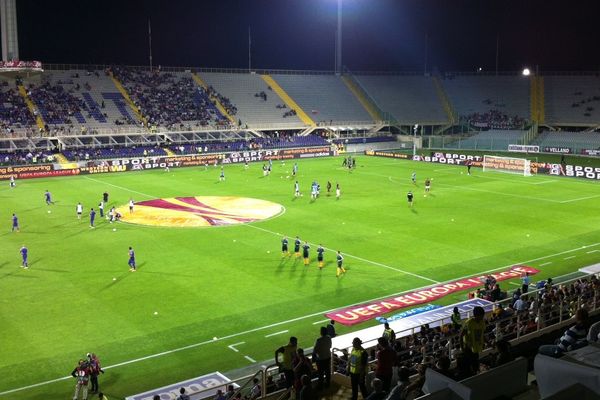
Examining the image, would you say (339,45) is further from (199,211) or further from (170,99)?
(199,211)

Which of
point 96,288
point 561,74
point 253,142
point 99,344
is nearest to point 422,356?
point 99,344

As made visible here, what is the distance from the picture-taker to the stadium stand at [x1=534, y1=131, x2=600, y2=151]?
8700cm

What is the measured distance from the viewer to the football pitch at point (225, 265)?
72.7 ft

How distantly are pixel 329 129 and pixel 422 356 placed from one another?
272ft

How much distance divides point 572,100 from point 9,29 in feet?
276

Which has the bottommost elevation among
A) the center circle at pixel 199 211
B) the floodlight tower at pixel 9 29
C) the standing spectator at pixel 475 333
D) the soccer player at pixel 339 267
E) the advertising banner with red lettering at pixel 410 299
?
the advertising banner with red lettering at pixel 410 299

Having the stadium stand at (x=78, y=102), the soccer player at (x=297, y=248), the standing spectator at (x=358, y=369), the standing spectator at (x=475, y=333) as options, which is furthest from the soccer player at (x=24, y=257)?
the stadium stand at (x=78, y=102)

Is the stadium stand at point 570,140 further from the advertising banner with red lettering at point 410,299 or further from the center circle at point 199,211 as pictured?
the advertising banner with red lettering at point 410,299

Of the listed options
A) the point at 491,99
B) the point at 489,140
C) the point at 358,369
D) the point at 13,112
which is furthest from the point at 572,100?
the point at 358,369

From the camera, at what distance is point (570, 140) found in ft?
298

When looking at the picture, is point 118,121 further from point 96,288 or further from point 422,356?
point 422,356

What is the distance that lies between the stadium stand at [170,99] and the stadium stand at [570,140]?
156 feet

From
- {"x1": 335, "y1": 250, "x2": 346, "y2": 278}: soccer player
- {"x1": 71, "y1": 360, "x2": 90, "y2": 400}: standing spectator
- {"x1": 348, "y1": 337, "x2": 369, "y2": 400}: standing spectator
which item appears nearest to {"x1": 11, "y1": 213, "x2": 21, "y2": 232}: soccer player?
{"x1": 335, "y1": 250, "x2": 346, "y2": 278}: soccer player

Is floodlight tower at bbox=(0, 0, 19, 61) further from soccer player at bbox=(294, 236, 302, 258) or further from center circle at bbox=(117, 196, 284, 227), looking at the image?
soccer player at bbox=(294, 236, 302, 258)
